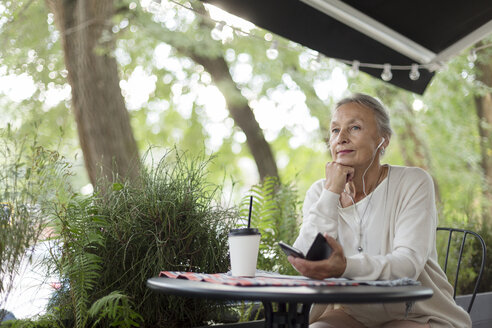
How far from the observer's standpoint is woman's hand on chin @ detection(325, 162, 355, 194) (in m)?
1.91

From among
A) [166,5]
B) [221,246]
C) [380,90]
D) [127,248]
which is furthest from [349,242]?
[380,90]

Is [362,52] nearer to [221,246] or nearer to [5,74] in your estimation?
[221,246]

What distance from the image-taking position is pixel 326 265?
1.46 meters

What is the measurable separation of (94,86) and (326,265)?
416 centimetres

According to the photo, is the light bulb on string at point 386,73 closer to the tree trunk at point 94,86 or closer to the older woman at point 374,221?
the older woman at point 374,221

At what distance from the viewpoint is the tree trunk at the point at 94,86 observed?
4.91 m

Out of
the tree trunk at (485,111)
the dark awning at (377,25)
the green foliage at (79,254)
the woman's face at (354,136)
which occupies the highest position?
the tree trunk at (485,111)

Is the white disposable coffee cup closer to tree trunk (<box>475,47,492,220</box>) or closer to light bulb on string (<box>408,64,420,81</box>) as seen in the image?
light bulb on string (<box>408,64,420,81</box>)

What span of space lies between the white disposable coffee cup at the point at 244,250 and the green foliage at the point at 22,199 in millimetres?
1088

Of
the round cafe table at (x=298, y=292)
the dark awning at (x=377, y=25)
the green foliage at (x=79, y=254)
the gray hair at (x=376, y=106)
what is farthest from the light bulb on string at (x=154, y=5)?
the round cafe table at (x=298, y=292)

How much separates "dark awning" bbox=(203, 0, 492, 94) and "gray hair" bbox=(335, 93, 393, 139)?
1062 millimetres

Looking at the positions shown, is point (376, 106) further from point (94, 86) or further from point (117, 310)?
point (94, 86)

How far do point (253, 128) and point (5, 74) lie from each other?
381cm

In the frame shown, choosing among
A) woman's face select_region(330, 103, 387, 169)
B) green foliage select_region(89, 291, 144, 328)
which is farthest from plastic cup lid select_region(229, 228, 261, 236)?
green foliage select_region(89, 291, 144, 328)
